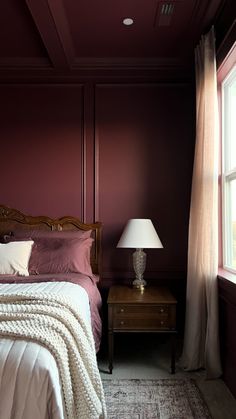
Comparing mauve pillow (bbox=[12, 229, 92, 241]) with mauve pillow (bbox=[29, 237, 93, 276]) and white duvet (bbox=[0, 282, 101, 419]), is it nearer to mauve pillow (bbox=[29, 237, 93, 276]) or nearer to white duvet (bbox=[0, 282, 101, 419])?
mauve pillow (bbox=[29, 237, 93, 276])

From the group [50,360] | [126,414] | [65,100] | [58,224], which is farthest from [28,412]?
[65,100]

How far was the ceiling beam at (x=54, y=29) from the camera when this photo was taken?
2.60 metres

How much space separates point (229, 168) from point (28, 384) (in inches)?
89.7

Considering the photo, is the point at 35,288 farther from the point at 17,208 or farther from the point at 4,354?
the point at 17,208

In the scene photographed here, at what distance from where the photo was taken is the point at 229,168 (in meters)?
3.01

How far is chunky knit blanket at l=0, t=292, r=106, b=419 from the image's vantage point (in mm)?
1559

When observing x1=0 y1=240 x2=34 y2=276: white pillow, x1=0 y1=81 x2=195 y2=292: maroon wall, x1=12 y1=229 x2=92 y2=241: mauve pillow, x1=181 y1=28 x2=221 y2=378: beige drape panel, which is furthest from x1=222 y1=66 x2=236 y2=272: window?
x1=0 y1=240 x2=34 y2=276: white pillow

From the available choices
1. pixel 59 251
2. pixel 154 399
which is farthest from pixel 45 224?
pixel 154 399

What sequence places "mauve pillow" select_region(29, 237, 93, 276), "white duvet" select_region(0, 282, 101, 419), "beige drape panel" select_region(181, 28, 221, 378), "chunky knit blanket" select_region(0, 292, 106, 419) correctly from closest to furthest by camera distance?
"white duvet" select_region(0, 282, 101, 419) < "chunky knit blanket" select_region(0, 292, 106, 419) < "beige drape panel" select_region(181, 28, 221, 378) < "mauve pillow" select_region(29, 237, 93, 276)

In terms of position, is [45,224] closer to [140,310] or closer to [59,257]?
[59,257]

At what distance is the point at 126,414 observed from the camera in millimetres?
2227

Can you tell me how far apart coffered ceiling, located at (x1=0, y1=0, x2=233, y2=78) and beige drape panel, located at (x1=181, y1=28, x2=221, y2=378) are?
10.5 inches

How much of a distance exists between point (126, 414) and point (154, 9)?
2.82 m

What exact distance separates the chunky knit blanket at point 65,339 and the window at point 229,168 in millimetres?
1518
